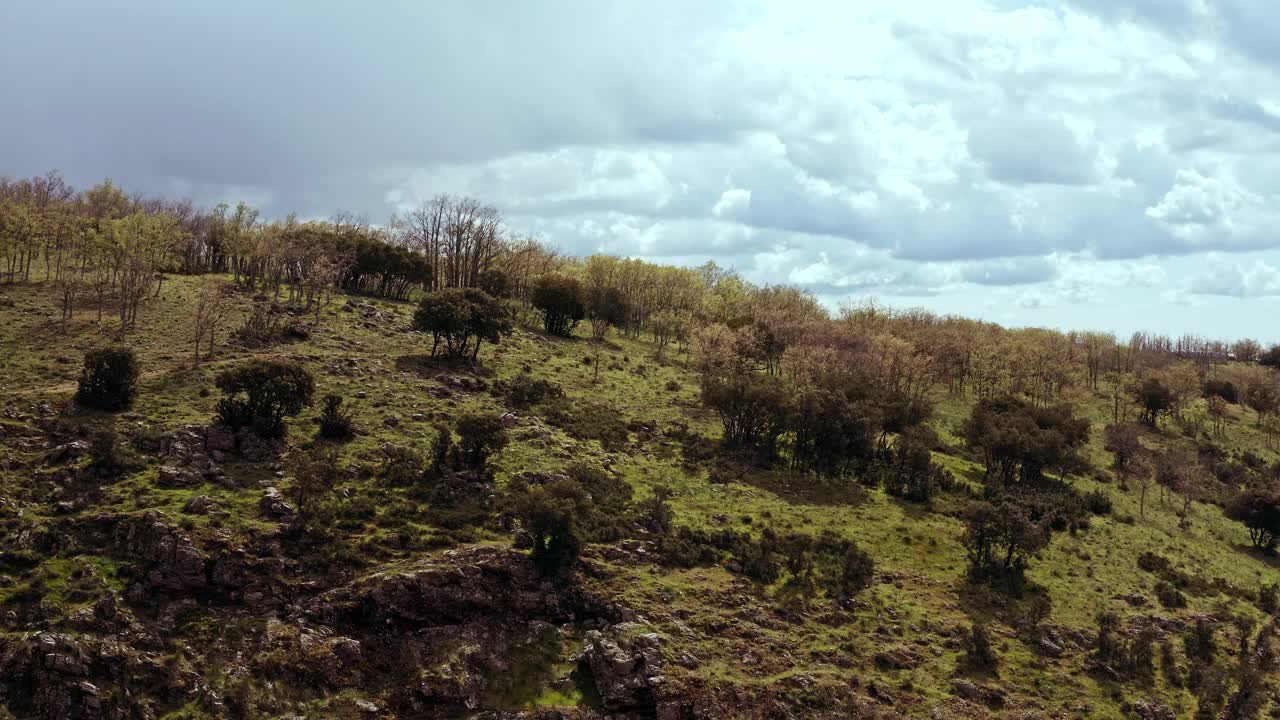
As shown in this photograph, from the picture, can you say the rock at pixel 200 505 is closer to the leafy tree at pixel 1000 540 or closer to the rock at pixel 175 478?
the rock at pixel 175 478

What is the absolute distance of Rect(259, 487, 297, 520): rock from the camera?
44.1 metres

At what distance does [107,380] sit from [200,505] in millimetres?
14241

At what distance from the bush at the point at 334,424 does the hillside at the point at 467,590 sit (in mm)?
1143

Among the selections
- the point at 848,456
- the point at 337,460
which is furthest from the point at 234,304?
the point at 848,456

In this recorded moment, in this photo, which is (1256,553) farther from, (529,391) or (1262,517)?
(529,391)

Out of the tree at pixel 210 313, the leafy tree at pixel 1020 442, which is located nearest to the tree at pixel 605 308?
the tree at pixel 210 313

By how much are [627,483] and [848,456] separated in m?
21.8

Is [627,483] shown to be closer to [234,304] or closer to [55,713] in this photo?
[55,713]

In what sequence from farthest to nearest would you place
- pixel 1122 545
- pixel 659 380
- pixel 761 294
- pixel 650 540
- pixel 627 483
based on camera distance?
pixel 761 294 → pixel 659 380 → pixel 1122 545 → pixel 627 483 → pixel 650 540

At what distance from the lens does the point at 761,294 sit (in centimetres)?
15800

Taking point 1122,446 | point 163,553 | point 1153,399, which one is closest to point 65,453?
point 163,553

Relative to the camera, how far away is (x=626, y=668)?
131ft

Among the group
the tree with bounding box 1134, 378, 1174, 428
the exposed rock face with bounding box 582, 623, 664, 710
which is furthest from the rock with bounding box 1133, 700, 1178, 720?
the tree with bounding box 1134, 378, 1174, 428

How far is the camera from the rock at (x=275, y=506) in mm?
44125
